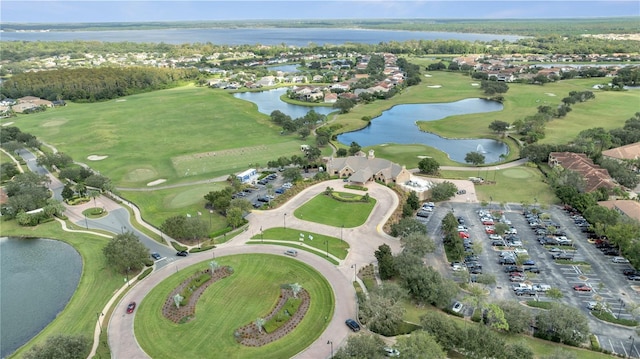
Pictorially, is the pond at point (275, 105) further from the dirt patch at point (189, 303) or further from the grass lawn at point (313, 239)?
the dirt patch at point (189, 303)

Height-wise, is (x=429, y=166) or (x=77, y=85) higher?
(x=77, y=85)

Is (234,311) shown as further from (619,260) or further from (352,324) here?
(619,260)

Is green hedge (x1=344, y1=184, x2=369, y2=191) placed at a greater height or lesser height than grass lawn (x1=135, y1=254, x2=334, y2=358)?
greater

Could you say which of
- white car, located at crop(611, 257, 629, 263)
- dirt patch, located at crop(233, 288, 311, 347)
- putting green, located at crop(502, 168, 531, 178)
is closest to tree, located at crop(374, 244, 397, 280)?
dirt patch, located at crop(233, 288, 311, 347)

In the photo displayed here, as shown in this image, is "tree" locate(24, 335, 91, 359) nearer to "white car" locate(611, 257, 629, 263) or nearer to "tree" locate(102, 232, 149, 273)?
"tree" locate(102, 232, 149, 273)

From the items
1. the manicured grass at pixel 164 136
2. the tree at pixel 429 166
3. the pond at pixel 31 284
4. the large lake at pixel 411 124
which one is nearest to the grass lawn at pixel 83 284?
the pond at pixel 31 284

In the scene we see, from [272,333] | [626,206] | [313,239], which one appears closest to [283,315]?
[272,333]
